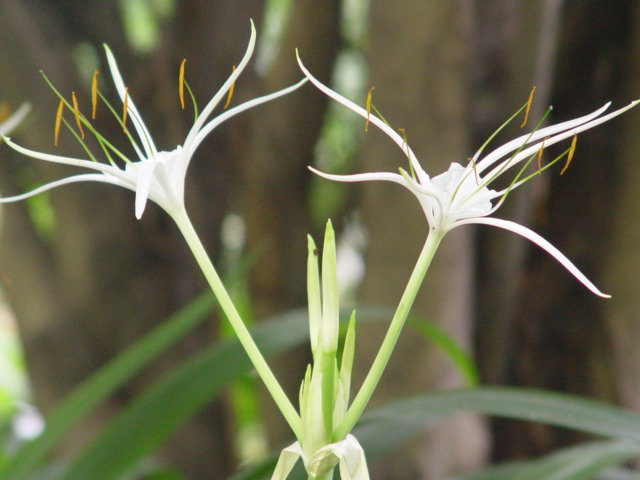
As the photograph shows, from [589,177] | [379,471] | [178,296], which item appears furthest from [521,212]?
[178,296]

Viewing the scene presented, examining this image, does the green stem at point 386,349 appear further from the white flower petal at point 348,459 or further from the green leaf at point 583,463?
the green leaf at point 583,463

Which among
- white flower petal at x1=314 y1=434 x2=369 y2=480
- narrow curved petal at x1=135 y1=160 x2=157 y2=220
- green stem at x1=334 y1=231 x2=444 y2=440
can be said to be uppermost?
narrow curved petal at x1=135 y1=160 x2=157 y2=220

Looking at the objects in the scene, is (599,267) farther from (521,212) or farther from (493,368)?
(493,368)

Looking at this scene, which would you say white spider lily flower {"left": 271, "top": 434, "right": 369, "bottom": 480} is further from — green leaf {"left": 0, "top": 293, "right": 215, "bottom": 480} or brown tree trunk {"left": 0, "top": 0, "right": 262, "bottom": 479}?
brown tree trunk {"left": 0, "top": 0, "right": 262, "bottom": 479}

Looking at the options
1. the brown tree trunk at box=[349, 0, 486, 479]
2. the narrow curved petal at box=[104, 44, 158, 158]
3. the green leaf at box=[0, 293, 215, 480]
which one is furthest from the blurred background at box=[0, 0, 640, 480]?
the narrow curved petal at box=[104, 44, 158, 158]

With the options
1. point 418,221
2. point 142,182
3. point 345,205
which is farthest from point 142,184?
point 345,205

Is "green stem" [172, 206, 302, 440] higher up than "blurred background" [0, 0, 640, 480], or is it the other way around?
"blurred background" [0, 0, 640, 480]
